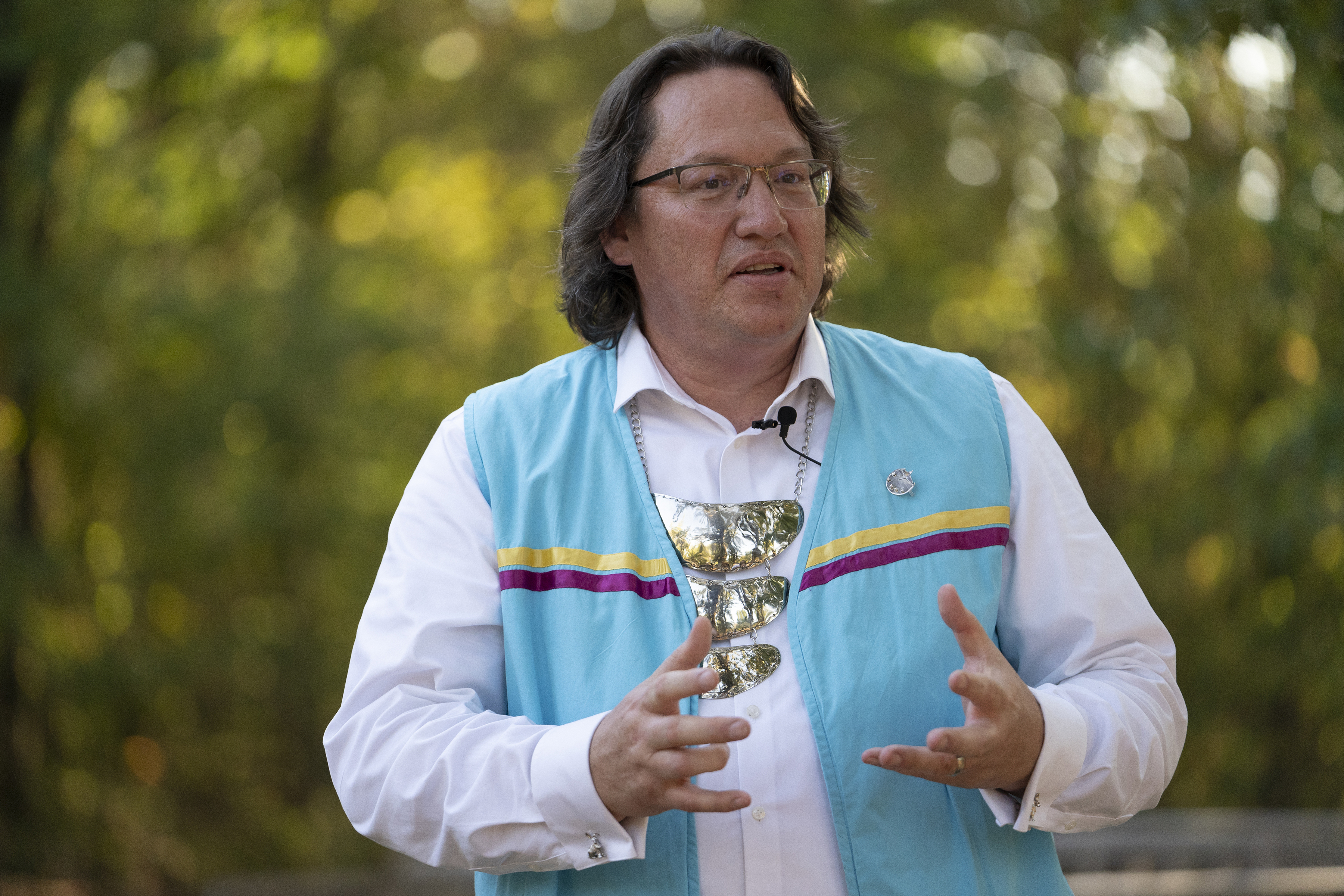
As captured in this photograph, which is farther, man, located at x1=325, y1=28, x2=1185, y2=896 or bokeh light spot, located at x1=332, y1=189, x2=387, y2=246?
bokeh light spot, located at x1=332, y1=189, x2=387, y2=246

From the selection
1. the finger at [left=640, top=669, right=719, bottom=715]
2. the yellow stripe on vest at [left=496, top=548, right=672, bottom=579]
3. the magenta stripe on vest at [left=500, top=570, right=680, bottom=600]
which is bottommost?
the finger at [left=640, top=669, right=719, bottom=715]

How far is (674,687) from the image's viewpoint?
60.3 inches

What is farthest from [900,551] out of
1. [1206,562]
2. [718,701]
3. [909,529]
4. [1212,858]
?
[1206,562]

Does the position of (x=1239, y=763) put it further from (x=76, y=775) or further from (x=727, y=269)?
(x=76, y=775)

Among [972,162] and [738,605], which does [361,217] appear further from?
[738,605]

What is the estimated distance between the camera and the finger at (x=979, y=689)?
1552mm

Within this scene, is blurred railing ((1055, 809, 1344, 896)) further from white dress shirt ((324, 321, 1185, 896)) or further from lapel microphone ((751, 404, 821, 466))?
lapel microphone ((751, 404, 821, 466))

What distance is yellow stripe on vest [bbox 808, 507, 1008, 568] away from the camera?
190 centimetres

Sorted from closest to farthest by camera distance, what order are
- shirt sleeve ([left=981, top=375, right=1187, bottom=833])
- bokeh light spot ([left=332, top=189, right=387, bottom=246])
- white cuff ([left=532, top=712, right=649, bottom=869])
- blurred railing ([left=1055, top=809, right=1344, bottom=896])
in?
white cuff ([left=532, top=712, right=649, bottom=869]), shirt sleeve ([left=981, top=375, right=1187, bottom=833]), blurred railing ([left=1055, top=809, right=1344, bottom=896]), bokeh light spot ([left=332, top=189, right=387, bottom=246])

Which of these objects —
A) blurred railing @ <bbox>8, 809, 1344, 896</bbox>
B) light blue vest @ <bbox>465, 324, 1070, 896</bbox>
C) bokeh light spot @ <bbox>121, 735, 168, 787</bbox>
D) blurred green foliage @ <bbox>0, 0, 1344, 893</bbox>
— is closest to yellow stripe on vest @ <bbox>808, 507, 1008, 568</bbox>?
light blue vest @ <bbox>465, 324, 1070, 896</bbox>

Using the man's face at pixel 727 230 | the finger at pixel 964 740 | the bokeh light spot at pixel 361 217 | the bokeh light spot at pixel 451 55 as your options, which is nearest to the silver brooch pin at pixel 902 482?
the man's face at pixel 727 230

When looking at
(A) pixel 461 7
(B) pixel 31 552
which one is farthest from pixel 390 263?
(B) pixel 31 552

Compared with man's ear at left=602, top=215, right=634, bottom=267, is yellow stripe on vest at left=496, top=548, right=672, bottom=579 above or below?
below

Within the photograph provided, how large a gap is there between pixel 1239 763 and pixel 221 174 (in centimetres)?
559
